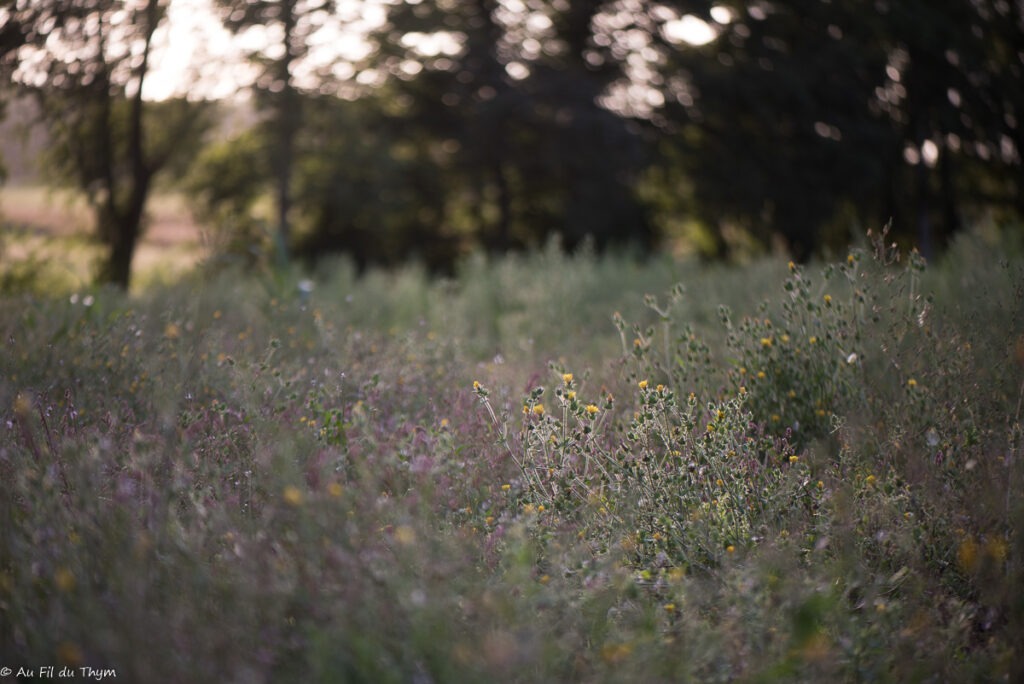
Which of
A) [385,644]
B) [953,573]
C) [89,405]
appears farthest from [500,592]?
[89,405]

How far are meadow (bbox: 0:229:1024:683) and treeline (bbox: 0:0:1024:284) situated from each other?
27.4 ft

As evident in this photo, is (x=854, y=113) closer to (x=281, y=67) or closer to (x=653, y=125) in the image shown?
(x=653, y=125)

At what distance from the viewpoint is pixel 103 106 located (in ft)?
30.7

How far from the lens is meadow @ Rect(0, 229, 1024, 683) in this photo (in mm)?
2049

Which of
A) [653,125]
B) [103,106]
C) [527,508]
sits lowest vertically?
[653,125]

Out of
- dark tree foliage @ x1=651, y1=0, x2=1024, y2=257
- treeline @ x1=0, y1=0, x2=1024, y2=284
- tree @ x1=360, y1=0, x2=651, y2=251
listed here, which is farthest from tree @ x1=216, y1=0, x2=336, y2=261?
dark tree foliage @ x1=651, y1=0, x2=1024, y2=257

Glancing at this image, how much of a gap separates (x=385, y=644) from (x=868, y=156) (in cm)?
1287

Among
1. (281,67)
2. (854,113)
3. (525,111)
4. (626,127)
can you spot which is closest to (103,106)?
(281,67)

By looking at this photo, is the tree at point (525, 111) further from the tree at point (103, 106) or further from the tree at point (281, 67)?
the tree at point (103, 106)

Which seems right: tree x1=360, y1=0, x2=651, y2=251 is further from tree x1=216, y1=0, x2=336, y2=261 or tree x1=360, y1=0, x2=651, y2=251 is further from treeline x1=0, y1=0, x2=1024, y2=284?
tree x1=216, y1=0, x2=336, y2=261

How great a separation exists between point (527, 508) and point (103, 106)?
895cm

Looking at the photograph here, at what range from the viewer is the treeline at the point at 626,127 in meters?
12.1

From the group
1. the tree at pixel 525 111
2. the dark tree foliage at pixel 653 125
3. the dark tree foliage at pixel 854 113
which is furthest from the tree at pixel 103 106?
the dark tree foliage at pixel 854 113

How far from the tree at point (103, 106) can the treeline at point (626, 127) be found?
24 centimetres
